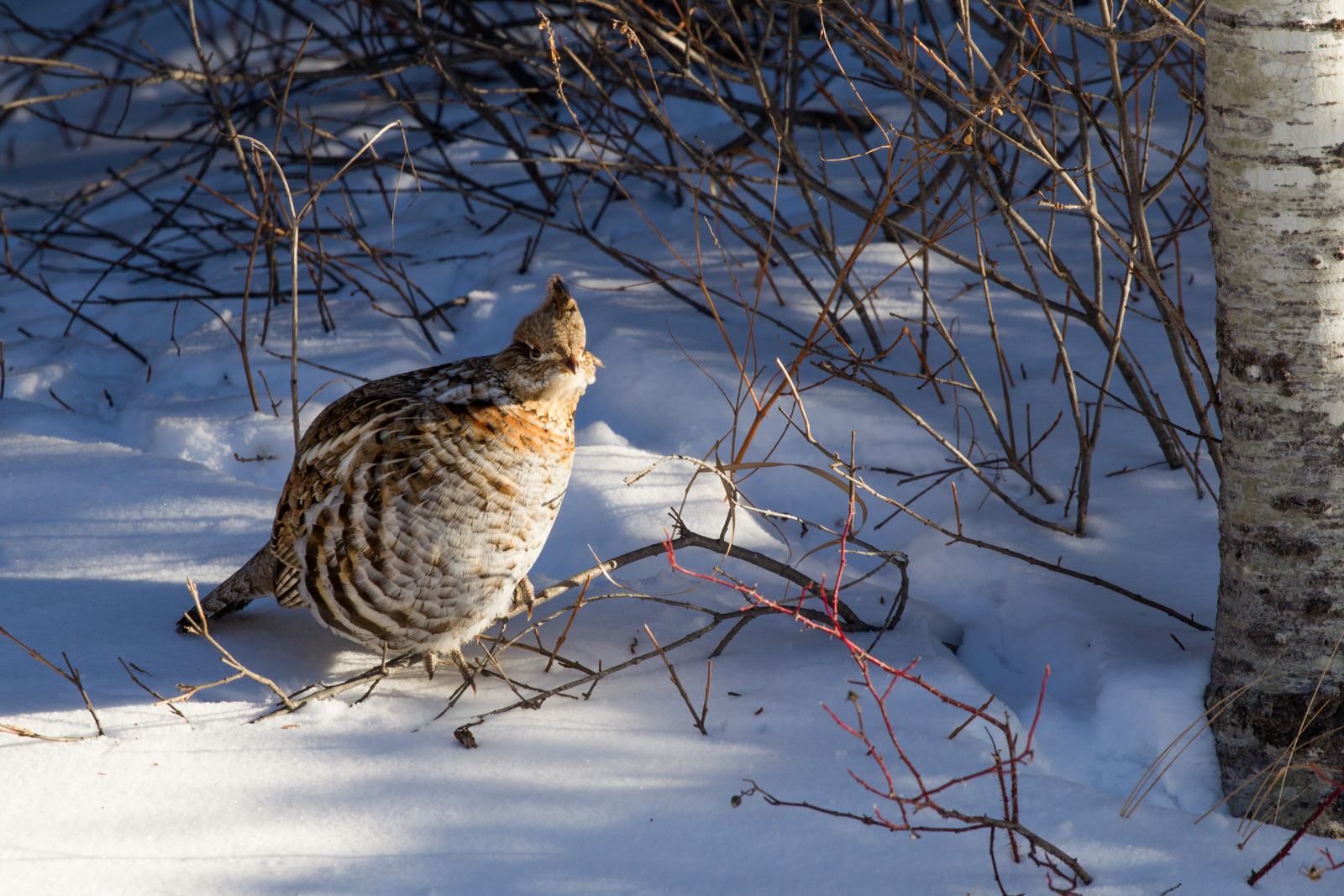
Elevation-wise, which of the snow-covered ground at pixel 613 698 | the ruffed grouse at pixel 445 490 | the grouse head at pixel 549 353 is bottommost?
the snow-covered ground at pixel 613 698

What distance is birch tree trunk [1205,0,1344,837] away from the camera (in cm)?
175

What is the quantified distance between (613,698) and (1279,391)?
151 cm

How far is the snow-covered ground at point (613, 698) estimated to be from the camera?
1753 mm

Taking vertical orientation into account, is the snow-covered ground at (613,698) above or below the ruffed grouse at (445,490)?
below

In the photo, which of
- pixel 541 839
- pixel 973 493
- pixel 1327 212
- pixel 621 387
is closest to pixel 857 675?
pixel 541 839

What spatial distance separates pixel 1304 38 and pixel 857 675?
1.51 metres

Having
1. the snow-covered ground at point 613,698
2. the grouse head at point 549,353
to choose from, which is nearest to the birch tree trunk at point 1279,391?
the snow-covered ground at point 613,698

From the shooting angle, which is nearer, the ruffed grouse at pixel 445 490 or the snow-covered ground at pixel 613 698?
the snow-covered ground at pixel 613 698

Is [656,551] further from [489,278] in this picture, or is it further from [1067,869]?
[489,278]

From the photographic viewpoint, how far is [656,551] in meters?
2.43

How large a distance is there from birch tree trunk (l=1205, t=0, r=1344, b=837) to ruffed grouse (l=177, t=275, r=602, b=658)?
4.30ft

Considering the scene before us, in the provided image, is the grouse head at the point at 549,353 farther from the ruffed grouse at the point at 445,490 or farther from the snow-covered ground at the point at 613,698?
the snow-covered ground at the point at 613,698

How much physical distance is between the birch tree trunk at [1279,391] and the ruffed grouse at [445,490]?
1.31 m

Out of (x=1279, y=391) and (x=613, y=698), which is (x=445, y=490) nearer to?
(x=613, y=698)
